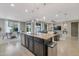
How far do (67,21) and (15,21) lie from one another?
1688 millimetres

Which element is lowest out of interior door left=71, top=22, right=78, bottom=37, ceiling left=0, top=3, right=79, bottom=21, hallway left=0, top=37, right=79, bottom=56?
hallway left=0, top=37, right=79, bottom=56

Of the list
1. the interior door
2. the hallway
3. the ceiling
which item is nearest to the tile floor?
the hallway

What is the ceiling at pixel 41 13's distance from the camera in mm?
3115

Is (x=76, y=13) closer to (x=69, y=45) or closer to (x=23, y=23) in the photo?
(x=23, y=23)

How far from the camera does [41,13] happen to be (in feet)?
A: 11.4

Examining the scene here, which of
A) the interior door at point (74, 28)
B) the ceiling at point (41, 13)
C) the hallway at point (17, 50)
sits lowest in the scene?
the hallway at point (17, 50)

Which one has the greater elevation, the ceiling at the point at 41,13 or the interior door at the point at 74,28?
the ceiling at the point at 41,13

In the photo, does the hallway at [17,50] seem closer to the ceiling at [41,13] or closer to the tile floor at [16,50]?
the tile floor at [16,50]

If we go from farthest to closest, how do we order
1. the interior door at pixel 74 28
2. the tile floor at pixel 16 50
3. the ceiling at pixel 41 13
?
the interior door at pixel 74 28 → the tile floor at pixel 16 50 → the ceiling at pixel 41 13

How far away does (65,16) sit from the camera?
342 centimetres

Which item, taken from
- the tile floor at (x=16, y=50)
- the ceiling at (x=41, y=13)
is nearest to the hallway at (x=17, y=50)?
the tile floor at (x=16, y=50)

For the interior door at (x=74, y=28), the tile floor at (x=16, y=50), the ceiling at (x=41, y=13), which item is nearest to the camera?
the ceiling at (x=41, y=13)

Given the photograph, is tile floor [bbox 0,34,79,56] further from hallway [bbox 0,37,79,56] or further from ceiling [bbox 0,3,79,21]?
ceiling [bbox 0,3,79,21]

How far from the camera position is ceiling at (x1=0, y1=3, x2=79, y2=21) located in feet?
10.2
